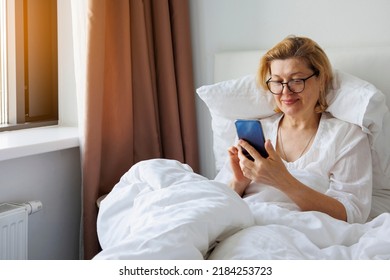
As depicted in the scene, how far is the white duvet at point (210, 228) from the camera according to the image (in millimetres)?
900

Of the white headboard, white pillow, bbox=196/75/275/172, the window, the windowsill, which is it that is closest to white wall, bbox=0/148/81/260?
the windowsill

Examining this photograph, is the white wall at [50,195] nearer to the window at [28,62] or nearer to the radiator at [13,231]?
the radiator at [13,231]

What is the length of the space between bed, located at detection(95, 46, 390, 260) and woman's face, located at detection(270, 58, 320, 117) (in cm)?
7

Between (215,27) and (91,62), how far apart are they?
0.57m

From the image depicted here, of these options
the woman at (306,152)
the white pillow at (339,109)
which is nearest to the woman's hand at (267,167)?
the woman at (306,152)

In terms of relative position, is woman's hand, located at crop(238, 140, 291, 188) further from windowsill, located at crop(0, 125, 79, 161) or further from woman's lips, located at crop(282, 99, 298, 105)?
windowsill, located at crop(0, 125, 79, 161)

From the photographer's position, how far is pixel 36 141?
1.55m

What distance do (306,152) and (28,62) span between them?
1065mm

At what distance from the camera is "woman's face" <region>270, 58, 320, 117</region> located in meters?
1.45

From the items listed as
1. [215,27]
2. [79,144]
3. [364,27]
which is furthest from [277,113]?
[79,144]

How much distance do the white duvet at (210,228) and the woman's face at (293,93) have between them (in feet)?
1.21

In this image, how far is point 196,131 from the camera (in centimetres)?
204

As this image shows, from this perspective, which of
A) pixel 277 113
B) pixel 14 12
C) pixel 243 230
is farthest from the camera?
pixel 14 12
